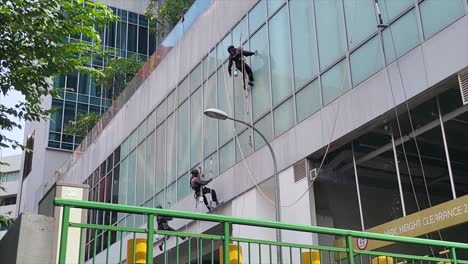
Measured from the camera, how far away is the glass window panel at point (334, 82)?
1470 centimetres

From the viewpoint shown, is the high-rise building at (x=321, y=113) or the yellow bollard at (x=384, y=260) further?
the high-rise building at (x=321, y=113)

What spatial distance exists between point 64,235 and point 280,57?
510 inches

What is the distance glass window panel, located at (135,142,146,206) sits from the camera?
26562 mm

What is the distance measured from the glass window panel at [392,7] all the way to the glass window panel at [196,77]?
33.2 ft

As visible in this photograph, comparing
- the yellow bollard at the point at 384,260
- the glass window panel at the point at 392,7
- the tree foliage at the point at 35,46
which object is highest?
the glass window panel at the point at 392,7

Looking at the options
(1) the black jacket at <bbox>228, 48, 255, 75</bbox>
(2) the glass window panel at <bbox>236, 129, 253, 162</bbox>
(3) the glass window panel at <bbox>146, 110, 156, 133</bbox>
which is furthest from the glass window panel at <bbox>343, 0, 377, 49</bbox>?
(3) the glass window panel at <bbox>146, 110, 156, 133</bbox>

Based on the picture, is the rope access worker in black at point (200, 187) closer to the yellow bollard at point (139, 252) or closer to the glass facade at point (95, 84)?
the yellow bollard at point (139, 252)

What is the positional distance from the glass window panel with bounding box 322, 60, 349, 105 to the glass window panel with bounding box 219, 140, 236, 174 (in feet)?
16.3

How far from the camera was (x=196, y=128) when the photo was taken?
22266mm

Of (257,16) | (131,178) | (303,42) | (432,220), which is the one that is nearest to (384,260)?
(432,220)

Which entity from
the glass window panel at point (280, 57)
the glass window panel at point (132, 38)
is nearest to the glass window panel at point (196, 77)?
the glass window panel at point (280, 57)

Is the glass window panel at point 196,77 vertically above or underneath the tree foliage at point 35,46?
above

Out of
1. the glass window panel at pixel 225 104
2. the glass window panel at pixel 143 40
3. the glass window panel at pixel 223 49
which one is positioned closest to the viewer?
the glass window panel at pixel 225 104

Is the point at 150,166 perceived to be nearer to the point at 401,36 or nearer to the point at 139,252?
the point at 401,36
